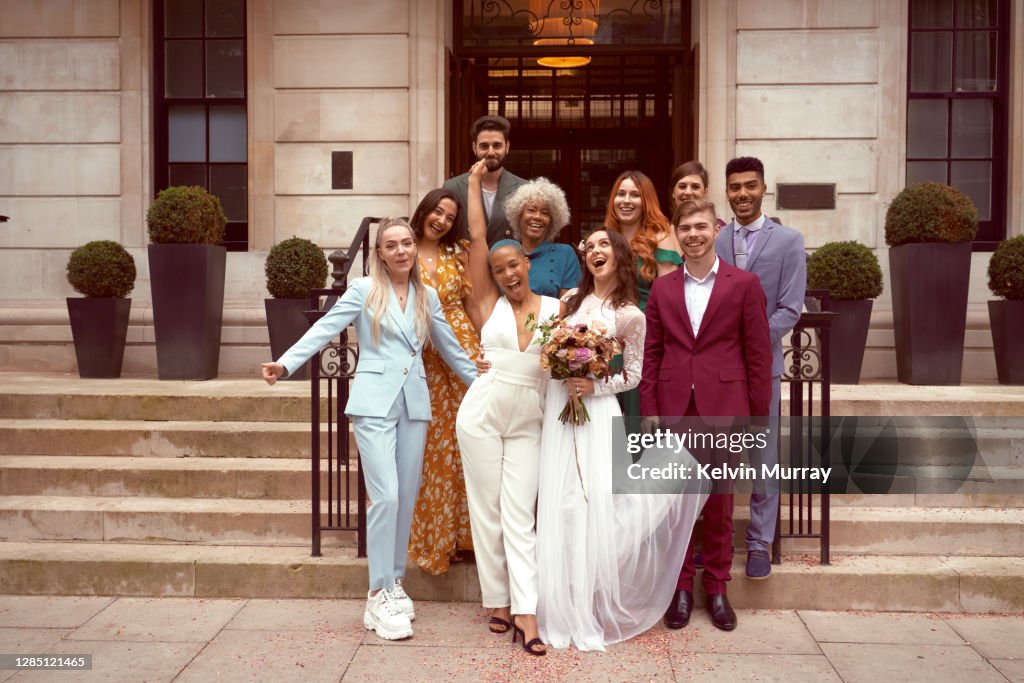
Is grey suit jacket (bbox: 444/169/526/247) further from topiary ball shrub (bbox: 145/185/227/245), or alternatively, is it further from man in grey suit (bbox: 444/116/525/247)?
topiary ball shrub (bbox: 145/185/227/245)

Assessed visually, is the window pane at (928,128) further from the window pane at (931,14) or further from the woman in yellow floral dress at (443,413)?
the woman in yellow floral dress at (443,413)

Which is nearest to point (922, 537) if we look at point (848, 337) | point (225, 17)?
point (848, 337)

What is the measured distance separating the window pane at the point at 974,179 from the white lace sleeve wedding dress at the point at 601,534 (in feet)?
21.6

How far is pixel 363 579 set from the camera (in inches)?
213

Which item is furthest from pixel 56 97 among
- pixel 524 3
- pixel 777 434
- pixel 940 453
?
pixel 940 453

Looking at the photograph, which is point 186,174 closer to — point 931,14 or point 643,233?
point 643,233

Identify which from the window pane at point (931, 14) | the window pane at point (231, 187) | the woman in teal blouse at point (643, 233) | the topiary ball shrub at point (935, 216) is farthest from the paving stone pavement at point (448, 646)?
the window pane at point (931, 14)

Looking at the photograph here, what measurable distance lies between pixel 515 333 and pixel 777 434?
5.16ft

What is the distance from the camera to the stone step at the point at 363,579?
5191 millimetres

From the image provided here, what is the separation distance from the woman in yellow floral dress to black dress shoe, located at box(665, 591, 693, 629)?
116cm

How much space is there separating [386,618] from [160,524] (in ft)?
6.19

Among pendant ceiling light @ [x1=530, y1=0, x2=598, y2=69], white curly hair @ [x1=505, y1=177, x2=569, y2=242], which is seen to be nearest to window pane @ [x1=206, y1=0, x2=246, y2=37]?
pendant ceiling light @ [x1=530, y1=0, x2=598, y2=69]

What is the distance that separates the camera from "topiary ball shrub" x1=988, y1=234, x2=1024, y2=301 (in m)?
8.24

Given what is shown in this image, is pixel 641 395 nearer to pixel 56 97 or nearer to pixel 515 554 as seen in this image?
pixel 515 554
